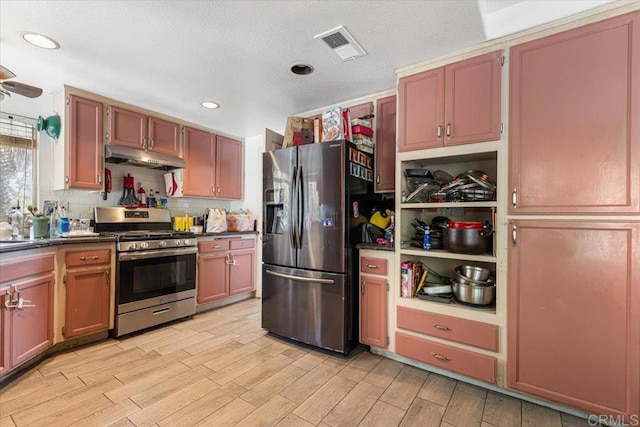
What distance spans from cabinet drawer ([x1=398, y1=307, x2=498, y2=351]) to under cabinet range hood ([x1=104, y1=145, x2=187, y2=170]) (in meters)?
2.89


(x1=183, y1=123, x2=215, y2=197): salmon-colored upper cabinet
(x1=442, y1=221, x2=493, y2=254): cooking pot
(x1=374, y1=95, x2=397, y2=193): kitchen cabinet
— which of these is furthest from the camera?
(x1=183, y1=123, x2=215, y2=197): salmon-colored upper cabinet

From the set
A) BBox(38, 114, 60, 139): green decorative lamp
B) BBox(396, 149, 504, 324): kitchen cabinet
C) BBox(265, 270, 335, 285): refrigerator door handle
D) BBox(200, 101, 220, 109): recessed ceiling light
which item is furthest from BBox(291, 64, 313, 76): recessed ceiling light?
BBox(38, 114, 60, 139): green decorative lamp

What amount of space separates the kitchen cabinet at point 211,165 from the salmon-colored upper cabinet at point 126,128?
0.50 meters

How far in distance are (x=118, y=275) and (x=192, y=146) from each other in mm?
1781

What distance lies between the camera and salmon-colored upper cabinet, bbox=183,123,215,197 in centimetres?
361

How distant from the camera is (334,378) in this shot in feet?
6.79

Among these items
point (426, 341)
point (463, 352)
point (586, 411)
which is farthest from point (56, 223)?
point (586, 411)

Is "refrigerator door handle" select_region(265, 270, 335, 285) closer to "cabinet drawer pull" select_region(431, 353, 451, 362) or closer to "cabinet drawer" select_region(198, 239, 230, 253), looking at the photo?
"cabinet drawer pull" select_region(431, 353, 451, 362)

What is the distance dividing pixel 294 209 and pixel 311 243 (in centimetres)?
34

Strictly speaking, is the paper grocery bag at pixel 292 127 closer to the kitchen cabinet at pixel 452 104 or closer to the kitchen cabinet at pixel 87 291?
the kitchen cabinet at pixel 452 104

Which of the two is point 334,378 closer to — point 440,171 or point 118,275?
point 440,171

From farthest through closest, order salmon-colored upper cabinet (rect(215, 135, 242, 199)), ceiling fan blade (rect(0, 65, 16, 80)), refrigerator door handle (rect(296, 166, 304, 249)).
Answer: salmon-colored upper cabinet (rect(215, 135, 242, 199)) < refrigerator door handle (rect(296, 166, 304, 249)) < ceiling fan blade (rect(0, 65, 16, 80))

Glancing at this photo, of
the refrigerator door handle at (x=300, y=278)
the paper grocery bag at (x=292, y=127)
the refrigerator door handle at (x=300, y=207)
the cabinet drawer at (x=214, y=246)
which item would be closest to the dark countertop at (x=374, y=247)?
the refrigerator door handle at (x=300, y=278)

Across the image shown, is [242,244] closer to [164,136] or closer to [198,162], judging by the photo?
[198,162]
